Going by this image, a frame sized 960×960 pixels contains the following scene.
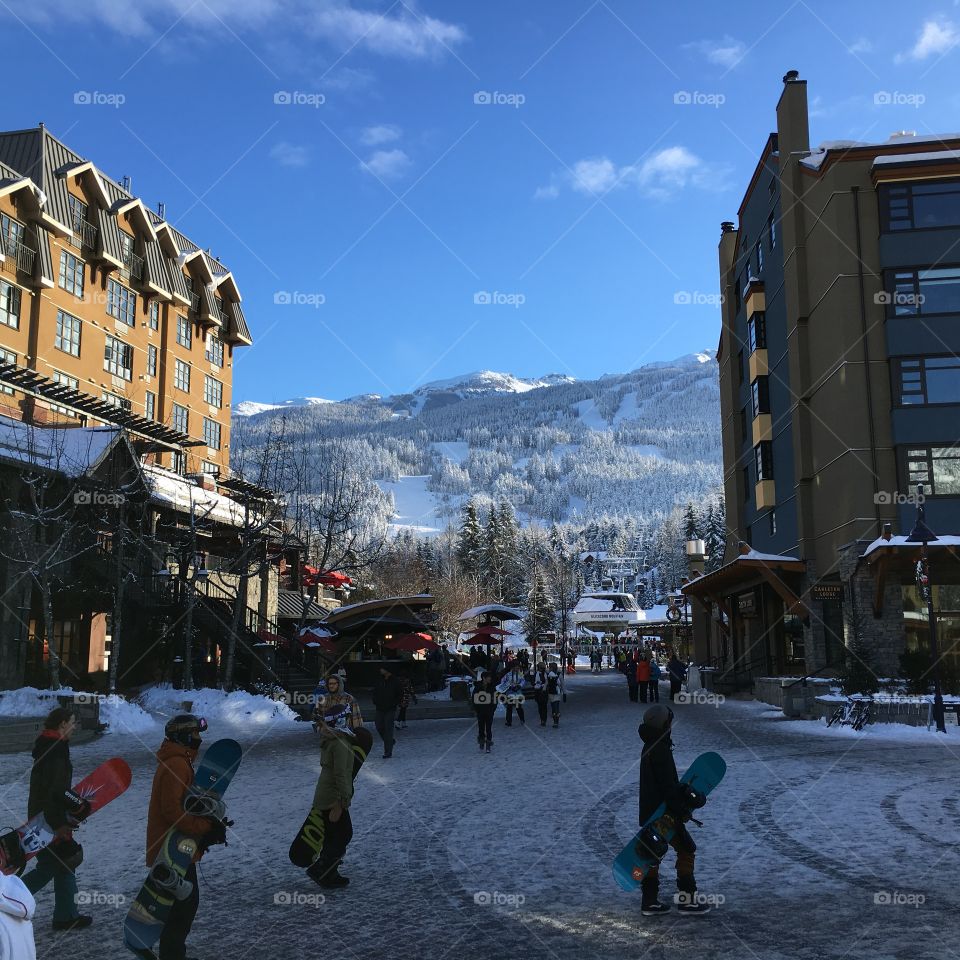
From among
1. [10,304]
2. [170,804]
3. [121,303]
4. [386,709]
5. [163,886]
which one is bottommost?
[386,709]

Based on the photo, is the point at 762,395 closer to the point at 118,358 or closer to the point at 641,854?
the point at 118,358

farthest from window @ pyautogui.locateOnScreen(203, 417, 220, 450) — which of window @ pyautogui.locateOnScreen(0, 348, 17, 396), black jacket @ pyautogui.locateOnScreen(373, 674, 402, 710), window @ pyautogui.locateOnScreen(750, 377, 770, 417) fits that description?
black jacket @ pyautogui.locateOnScreen(373, 674, 402, 710)

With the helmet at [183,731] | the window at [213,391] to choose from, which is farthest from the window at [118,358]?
the helmet at [183,731]

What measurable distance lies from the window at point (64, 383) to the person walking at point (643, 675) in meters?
20.9

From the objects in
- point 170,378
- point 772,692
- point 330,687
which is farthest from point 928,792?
point 170,378

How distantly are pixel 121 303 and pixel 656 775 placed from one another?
124ft

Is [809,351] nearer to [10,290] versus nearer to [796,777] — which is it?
[796,777]

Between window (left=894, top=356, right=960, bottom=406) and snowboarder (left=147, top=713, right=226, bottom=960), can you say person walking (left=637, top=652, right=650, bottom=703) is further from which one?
snowboarder (left=147, top=713, right=226, bottom=960)

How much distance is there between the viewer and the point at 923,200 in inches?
1136

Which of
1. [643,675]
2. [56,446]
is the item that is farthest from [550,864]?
[56,446]

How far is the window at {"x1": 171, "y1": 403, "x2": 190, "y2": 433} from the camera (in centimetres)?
4334

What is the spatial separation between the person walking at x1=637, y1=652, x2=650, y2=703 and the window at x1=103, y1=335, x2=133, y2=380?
2416 centimetres

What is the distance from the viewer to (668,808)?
273 inches

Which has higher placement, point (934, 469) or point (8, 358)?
point (8, 358)
